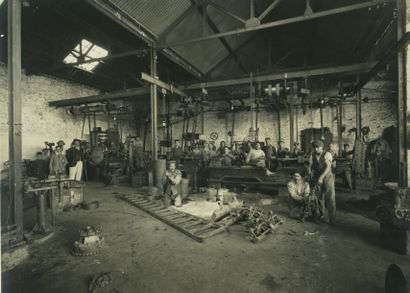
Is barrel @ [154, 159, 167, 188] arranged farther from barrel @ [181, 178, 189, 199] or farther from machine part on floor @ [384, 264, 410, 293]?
machine part on floor @ [384, 264, 410, 293]

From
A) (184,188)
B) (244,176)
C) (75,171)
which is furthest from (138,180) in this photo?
(244,176)

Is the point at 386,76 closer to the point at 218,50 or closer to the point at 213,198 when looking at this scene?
the point at 218,50

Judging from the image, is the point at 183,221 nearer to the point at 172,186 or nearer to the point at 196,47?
the point at 172,186

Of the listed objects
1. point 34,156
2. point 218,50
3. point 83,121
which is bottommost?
point 34,156

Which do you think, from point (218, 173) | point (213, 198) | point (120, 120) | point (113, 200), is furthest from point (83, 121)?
point (213, 198)

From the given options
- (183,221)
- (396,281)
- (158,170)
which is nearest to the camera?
(396,281)

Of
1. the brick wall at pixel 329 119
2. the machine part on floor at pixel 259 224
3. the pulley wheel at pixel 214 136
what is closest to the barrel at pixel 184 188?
the machine part on floor at pixel 259 224

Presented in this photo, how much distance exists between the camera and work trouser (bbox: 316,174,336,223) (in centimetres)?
518

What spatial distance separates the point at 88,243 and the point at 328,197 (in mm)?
4597

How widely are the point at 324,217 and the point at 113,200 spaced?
224 inches

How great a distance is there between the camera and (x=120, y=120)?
51.4ft

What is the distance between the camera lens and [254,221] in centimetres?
486

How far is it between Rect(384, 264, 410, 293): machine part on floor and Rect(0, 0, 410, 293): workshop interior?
1 centimetres

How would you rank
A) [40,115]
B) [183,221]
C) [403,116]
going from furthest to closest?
[40,115] < [183,221] < [403,116]
